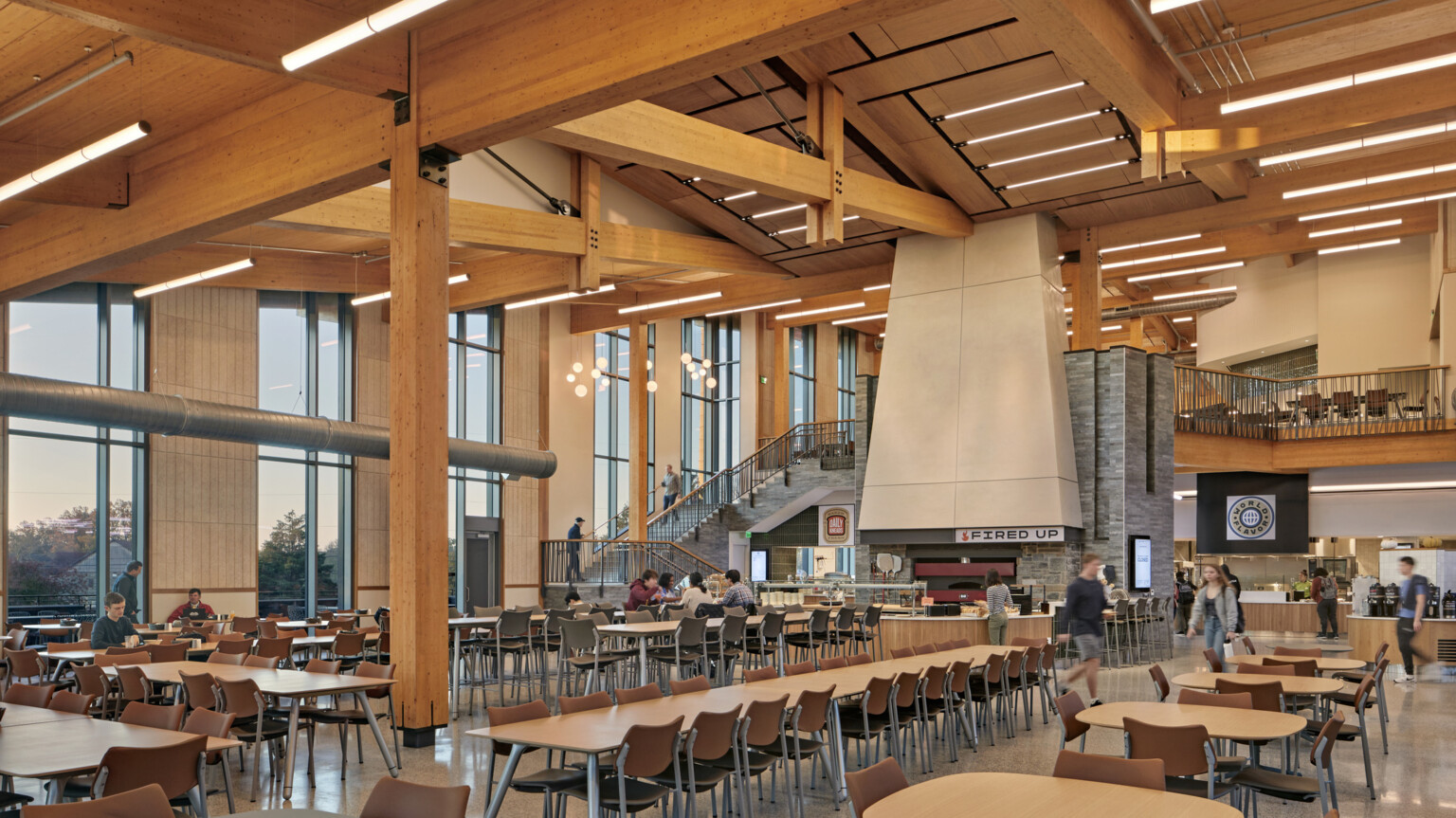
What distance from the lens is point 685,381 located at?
2464 cm

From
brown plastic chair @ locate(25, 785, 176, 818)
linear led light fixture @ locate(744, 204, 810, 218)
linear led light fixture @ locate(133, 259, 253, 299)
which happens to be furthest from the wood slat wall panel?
brown plastic chair @ locate(25, 785, 176, 818)

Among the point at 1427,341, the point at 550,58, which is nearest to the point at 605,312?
the point at 550,58

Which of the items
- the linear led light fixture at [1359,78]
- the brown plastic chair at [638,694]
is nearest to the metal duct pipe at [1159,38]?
the linear led light fixture at [1359,78]

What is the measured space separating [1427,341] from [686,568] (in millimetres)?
14137

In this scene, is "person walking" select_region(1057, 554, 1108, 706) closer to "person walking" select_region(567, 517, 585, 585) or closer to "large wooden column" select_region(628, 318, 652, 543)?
"person walking" select_region(567, 517, 585, 585)

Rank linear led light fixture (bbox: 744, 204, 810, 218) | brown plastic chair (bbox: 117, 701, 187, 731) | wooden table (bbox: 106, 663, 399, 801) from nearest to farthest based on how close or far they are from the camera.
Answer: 1. brown plastic chair (bbox: 117, 701, 187, 731)
2. wooden table (bbox: 106, 663, 399, 801)
3. linear led light fixture (bbox: 744, 204, 810, 218)

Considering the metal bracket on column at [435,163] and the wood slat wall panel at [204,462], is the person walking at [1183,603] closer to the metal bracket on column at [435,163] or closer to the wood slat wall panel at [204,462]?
the wood slat wall panel at [204,462]

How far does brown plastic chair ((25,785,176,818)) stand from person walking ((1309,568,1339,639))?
17.7 m

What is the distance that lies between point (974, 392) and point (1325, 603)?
21.4ft

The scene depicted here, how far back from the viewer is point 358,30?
6.50 m

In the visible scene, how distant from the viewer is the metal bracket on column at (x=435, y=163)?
845 cm

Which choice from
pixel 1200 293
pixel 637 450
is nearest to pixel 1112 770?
pixel 637 450

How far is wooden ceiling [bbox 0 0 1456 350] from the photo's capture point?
8.11 metres

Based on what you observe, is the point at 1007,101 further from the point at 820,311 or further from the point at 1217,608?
the point at 820,311
